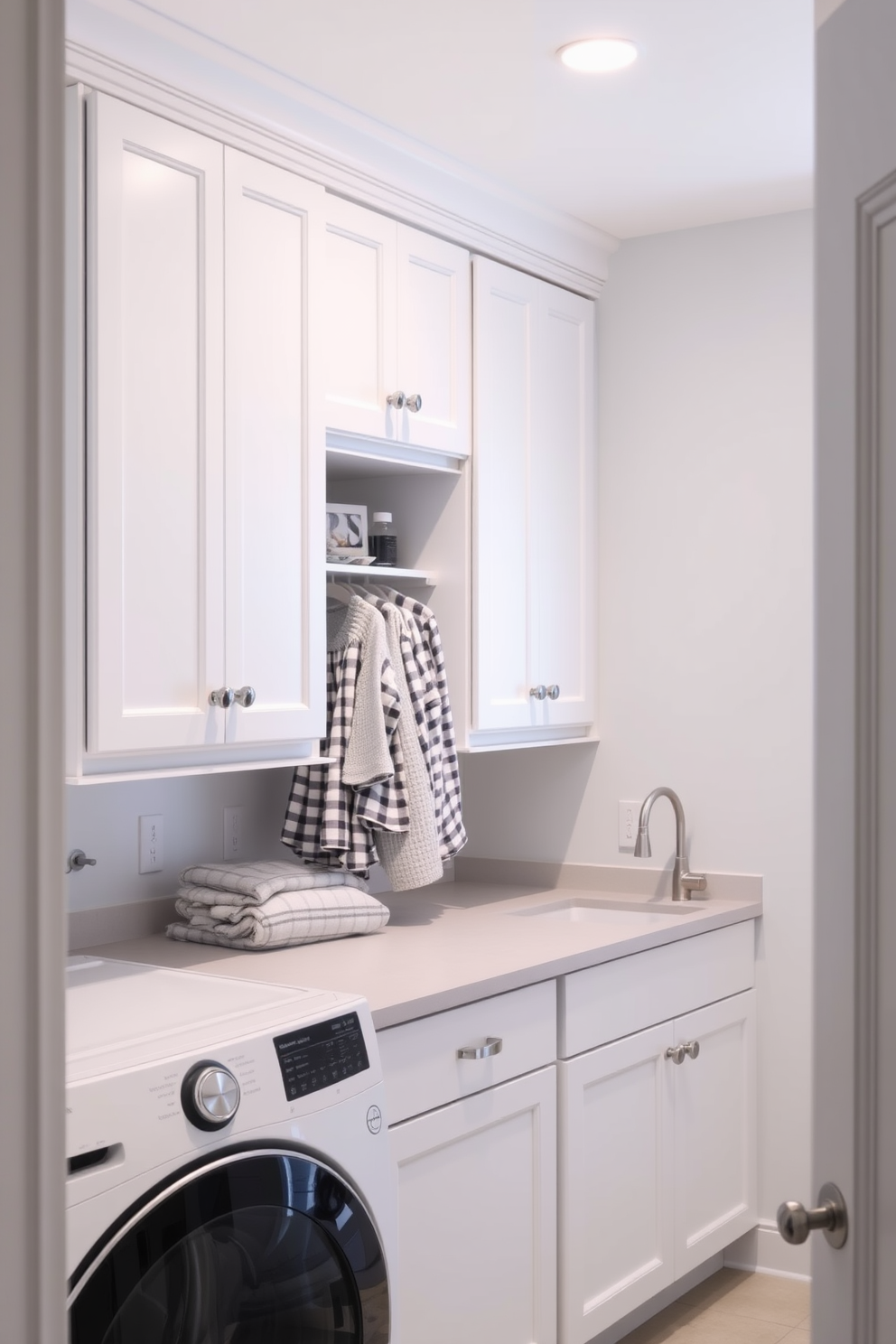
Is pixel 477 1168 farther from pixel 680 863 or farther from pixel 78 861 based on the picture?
pixel 680 863

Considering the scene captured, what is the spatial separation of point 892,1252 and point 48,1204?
0.62 metres

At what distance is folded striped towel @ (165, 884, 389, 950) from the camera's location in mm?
2314

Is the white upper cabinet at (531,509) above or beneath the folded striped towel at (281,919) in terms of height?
above

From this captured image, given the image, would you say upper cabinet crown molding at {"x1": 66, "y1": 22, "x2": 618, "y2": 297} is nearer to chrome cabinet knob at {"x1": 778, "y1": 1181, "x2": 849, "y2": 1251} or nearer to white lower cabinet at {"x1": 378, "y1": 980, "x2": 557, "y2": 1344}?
white lower cabinet at {"x1": 378, "y1": 980, "x2": 557, "y2": 1344}

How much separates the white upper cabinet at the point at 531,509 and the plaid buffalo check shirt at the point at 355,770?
325mm

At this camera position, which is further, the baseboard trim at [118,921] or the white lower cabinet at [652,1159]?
the white lower cabinet at [652,1159]

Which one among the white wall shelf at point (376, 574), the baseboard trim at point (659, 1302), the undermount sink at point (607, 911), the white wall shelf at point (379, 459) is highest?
the white wall shelf at point (379, 459)

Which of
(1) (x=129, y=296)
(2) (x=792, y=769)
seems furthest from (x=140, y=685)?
(2) (x=792, y=769)

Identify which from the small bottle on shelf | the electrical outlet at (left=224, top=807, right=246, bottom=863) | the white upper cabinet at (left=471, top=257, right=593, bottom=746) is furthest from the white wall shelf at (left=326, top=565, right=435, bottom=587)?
the electrical outlet at (left=224, top=807, right=246, bottom=863)

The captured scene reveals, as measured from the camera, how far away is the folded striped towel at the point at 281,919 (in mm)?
2314

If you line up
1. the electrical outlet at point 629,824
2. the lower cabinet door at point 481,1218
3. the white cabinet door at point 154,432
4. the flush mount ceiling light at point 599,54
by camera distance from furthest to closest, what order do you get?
the electrical outlet at point 629,824 → the flush mount ceiling light at point 599,54 → the lower cabinet door at point 481,1218 → the white cabinet door at point 154,432

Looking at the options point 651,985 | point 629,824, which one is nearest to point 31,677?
point 651,985

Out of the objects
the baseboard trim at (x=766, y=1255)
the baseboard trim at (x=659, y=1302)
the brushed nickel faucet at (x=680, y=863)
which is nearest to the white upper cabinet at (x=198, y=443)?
the brushed nickel faucet at (x=680, y=863)

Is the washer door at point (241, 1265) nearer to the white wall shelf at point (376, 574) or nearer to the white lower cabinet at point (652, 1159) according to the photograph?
the white lower cabinet at point (652, 1159)
